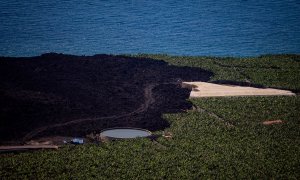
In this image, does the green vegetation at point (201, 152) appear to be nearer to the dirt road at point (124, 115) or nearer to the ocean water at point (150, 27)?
the dirt road at point (124, 115)

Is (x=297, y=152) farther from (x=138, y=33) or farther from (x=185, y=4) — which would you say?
(x=185, y=4)

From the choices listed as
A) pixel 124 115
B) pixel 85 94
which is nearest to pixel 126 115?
pixel 124 115

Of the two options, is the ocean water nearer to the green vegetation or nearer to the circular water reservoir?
the green vegetation

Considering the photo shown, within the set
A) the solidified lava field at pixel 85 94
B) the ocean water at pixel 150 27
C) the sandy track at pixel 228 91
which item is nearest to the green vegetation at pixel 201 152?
the sandy track at pixel 228 91

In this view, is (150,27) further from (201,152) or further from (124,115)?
(201,152)

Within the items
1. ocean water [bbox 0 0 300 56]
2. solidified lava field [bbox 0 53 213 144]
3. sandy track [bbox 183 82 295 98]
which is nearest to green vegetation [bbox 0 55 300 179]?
sandy track [bbox 183 82 295 98]
